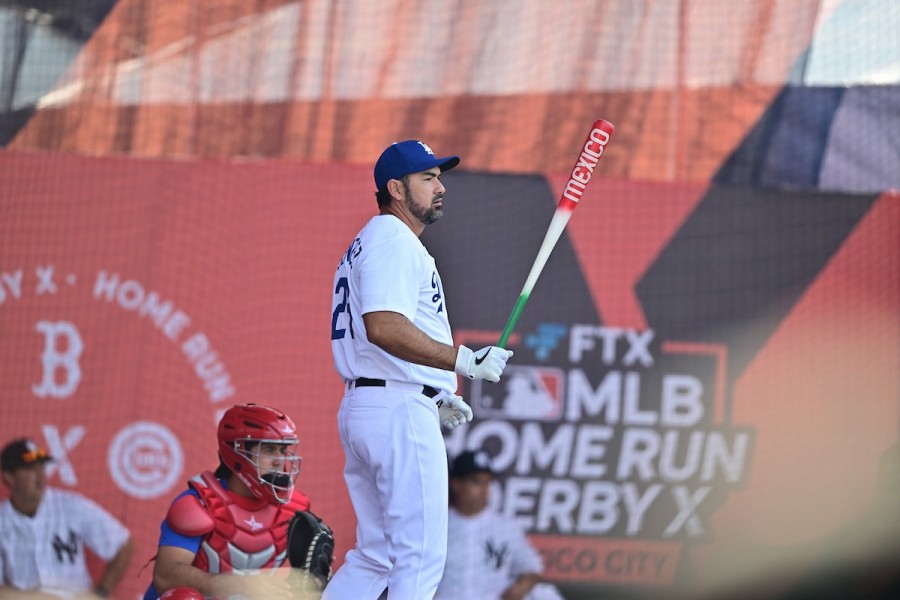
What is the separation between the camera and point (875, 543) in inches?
346

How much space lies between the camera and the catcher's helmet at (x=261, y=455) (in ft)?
19.4

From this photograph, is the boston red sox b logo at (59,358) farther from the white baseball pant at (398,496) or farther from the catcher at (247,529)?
the white baseball pant at (398,496)

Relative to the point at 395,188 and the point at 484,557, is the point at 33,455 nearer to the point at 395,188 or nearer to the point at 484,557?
the point at 484,557

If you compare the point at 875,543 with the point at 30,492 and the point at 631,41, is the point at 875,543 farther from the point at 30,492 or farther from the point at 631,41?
the point at 30,492

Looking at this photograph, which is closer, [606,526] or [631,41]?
[606,526]

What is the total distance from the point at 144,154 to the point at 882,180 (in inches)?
188

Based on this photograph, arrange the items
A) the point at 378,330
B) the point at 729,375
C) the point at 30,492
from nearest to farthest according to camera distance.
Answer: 1. the point at 378,330
2. the point at 30,492
3. the point at 729,375

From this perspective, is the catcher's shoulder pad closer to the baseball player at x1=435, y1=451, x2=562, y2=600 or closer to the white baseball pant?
the white baseball pant

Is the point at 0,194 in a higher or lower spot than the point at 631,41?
lower

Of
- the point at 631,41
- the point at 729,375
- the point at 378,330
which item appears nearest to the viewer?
the point at 378,330

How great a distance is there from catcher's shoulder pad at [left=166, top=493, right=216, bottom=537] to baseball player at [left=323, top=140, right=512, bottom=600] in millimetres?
744

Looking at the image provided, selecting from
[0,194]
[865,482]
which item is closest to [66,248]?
[0,194]

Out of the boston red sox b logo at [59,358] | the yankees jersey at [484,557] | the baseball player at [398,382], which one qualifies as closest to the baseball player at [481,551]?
the yankees jersey at [484,557]

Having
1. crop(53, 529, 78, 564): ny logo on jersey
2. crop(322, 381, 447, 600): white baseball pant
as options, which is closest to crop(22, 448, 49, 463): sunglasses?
crop(53, 529, 78, 564): ny logo on jersey
